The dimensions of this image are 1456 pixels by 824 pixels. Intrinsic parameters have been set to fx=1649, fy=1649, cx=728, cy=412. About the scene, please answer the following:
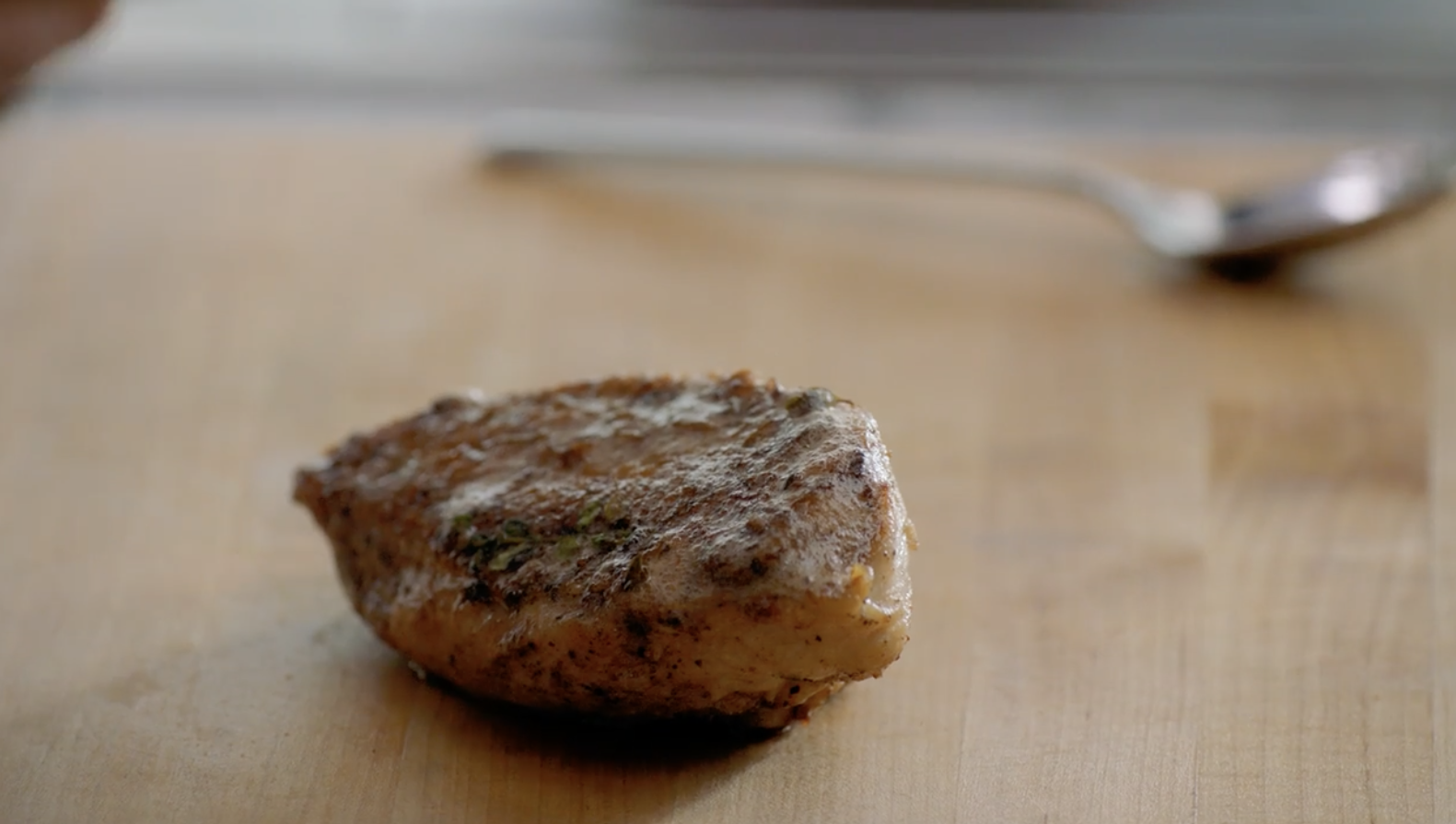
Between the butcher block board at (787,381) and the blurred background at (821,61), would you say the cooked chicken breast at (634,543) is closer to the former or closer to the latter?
the butcher block board at (787,381)

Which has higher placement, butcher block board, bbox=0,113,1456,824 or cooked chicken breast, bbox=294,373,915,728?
cooked chicken breast, bbox=294,373,915,728

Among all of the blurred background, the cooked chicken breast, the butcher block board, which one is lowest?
the butcher block board

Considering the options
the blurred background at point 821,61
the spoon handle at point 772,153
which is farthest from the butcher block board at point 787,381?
the blurred background at point 821,61

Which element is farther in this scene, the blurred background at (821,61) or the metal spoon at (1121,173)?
the blurred background at (821,61)

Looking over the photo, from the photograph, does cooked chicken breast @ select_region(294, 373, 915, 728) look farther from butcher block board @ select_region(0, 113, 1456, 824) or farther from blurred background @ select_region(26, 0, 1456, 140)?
blurred background @ select_region(26, 0, 1456, 140)

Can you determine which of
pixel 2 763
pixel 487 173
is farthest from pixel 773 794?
pixel 487 173

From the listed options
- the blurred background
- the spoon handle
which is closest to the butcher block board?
the spoon handle

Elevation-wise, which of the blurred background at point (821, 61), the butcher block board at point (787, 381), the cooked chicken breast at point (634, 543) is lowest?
the butcher block board at point (787, 381)

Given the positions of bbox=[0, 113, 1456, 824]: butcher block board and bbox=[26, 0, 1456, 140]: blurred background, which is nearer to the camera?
bbox=[0, 113, 1456, 824]: butcher block board

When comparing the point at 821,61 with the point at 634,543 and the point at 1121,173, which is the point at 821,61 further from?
the point at 634,543
